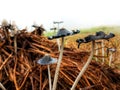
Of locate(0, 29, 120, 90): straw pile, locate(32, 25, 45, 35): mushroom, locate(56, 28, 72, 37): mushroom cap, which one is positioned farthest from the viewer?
locate(32, 25, 45, 35): mushroom

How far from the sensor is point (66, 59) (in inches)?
181

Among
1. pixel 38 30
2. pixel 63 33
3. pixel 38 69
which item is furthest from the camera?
pixel 38 30

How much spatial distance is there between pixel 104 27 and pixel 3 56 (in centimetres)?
648

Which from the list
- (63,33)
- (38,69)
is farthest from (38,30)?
(63,33)

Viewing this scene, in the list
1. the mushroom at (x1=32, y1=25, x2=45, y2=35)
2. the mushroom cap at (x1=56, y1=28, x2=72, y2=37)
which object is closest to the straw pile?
the mushroom at (x1=32, y1=25, x2=45, y2=35)

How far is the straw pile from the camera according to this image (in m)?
4.14

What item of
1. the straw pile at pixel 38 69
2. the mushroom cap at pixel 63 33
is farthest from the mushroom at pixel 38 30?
the mushroom cap at pixel 63 33

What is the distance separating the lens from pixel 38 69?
4254 millimetres

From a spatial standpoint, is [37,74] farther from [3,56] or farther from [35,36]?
[35,36]

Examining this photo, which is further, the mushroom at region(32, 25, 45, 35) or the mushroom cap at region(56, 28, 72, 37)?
the mushroom at region(32, 25, 45, 35)

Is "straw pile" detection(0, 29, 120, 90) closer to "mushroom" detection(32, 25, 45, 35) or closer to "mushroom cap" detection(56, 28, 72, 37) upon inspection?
"mushroom" detection(32, 25, 45, 35)

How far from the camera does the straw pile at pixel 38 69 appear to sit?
414 cm

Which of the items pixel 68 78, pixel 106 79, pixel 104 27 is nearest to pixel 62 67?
pixel 68 78

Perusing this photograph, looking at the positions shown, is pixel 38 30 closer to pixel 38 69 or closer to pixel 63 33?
pixel 38 69
